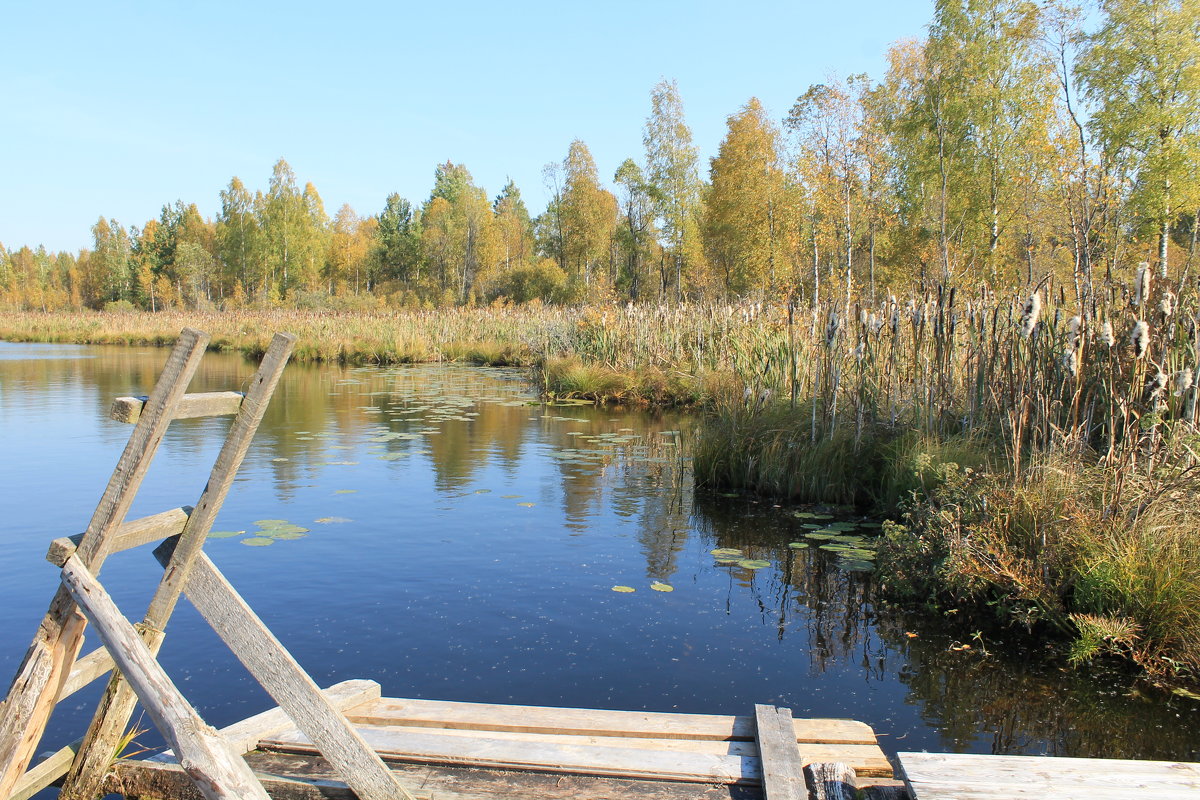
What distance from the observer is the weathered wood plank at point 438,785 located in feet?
8.38

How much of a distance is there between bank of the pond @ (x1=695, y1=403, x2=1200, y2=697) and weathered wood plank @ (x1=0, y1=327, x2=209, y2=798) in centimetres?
387

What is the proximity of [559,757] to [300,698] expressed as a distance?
812 mm

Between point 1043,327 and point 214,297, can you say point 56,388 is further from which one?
point 214,297

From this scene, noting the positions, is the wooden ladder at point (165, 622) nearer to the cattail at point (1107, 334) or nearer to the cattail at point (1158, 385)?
the cattail at point (1158, 385)

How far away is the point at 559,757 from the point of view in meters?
2.72

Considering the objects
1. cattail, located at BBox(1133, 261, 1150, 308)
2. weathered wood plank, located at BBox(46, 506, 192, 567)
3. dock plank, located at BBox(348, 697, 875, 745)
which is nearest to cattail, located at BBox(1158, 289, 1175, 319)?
cattail, located at BBox(1133, 261, 1150, 308)

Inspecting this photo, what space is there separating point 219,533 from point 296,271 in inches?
1977

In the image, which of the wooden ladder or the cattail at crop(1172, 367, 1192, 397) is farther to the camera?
the cattail at crop(1172, 367, 1192, 397)

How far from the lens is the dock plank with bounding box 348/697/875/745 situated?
2928 mm

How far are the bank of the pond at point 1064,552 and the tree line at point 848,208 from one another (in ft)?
A: 4.20

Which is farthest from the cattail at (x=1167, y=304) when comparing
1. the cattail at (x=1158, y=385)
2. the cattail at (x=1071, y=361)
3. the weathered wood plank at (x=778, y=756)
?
the weathered wood plank at (x=778, y=756)

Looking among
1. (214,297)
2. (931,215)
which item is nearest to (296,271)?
(214,297)

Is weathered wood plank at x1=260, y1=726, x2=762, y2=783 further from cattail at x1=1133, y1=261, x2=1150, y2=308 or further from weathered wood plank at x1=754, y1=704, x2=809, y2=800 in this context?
cattail at x1=1133, y1=261, x2=1150, y2=308

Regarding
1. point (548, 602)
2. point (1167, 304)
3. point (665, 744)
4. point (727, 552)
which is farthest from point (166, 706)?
point (1167, 304)
